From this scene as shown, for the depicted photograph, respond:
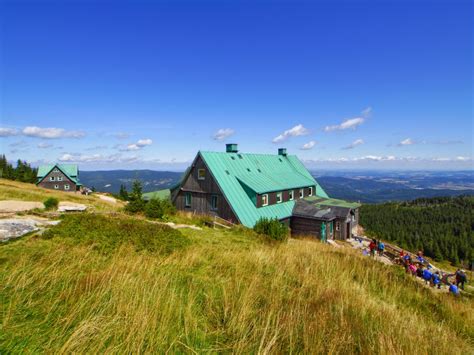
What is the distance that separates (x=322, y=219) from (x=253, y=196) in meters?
9.09

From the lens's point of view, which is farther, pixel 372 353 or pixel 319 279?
pixel 319 279

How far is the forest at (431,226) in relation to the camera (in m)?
97.8

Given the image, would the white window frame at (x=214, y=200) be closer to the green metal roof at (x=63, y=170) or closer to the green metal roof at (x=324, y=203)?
the green metal roof at (x=324, y=203)

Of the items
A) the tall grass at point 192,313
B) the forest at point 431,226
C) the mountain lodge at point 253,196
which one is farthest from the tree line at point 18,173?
the forest at point 431,226

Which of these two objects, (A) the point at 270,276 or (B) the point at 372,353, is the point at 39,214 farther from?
(B) the point at 372,353

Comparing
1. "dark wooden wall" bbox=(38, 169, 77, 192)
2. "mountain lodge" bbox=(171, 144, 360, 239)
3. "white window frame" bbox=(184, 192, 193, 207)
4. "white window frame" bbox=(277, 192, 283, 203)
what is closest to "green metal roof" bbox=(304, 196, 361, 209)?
"mountain lodge" bbox=(171, 144, 360, 239)

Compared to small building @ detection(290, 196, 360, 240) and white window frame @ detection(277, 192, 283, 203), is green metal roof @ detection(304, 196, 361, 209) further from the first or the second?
white window frame @ detection(277, 192, 283, 203)

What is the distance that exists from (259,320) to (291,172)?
3496cm

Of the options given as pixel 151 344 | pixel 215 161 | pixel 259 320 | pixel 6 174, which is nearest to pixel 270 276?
pixel 259 320

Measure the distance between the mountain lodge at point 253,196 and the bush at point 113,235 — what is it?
49.0ft

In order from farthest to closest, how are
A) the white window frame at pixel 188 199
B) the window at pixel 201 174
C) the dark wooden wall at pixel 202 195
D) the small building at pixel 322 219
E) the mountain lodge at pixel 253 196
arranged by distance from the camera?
the white window frame at pixel 188 199, the small building at pixel 322 219, the window at pixel 201 174, the mountain lodge at pixel 253 196, the dark wooden wall at pixel 202 195

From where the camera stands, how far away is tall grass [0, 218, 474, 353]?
3.23 metres

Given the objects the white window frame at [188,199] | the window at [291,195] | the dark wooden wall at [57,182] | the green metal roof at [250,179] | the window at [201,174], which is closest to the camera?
the green metal roof at [250,179]

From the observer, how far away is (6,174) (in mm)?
69688
